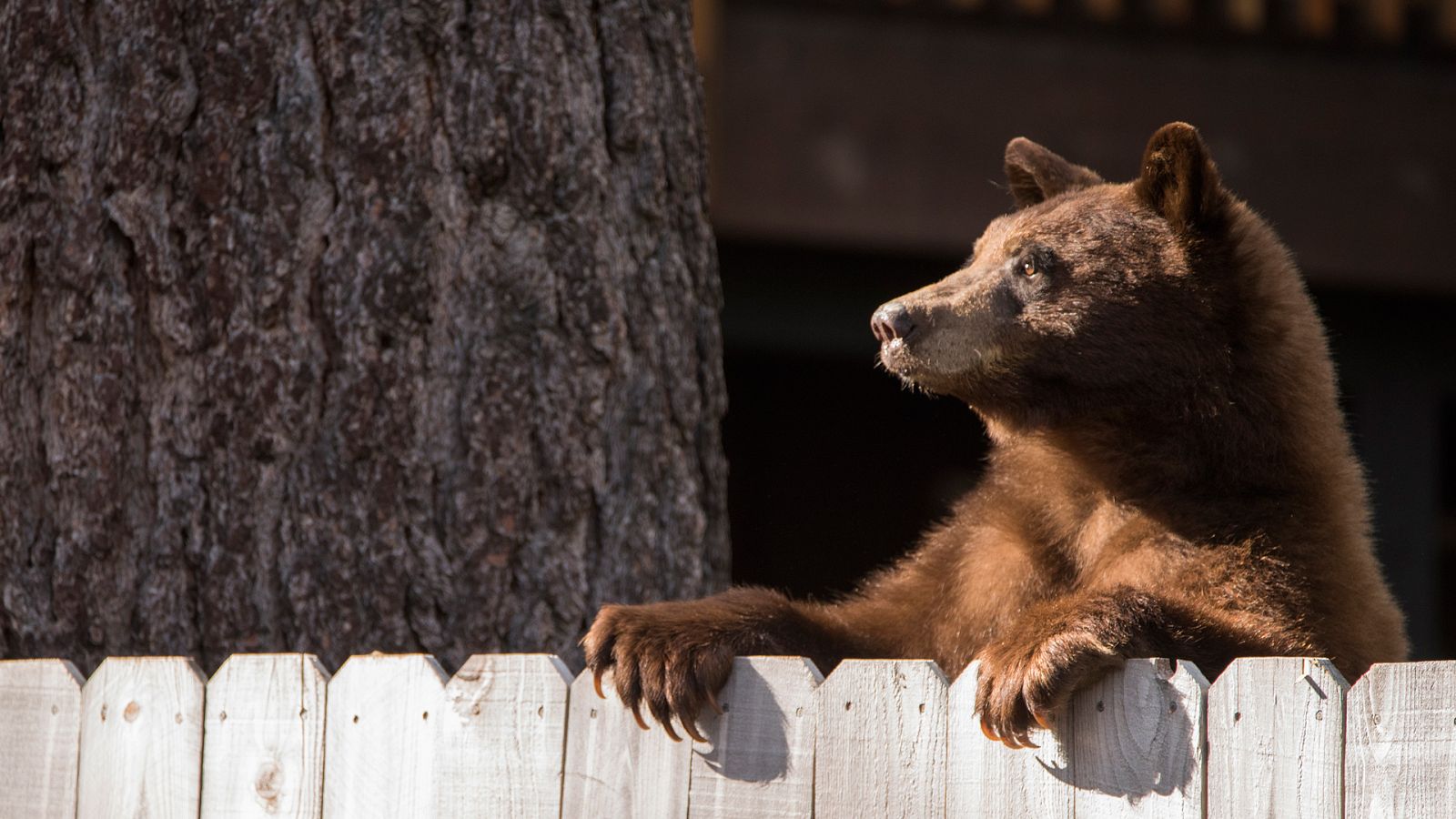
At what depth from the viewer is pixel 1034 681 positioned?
2.08m

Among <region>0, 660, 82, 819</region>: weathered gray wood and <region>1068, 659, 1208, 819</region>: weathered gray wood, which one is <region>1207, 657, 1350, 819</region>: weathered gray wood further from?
<region>0, 660, 82, 819</region>: weathered gray wood

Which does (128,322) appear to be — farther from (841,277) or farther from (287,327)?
(841,277)

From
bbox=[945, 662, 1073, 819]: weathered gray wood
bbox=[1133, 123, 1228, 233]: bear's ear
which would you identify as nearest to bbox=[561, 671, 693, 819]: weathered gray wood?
bbox=[945, 662, 1073, 819]: weathered gray wood

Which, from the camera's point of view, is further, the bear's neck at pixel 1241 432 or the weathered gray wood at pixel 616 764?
the bear's neck at pixel 1241 432

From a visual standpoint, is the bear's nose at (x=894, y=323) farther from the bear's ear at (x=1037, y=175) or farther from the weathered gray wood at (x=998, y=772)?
the weathered gray wood at (x=998, y=772)

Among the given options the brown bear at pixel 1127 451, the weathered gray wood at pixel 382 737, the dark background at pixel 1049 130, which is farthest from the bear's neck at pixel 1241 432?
the dark background at pixel 1049 130

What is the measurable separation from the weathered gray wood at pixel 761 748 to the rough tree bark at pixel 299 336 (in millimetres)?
1025

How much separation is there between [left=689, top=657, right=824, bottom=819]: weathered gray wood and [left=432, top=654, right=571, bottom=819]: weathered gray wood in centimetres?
22

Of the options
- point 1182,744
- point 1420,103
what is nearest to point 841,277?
point 1420,103

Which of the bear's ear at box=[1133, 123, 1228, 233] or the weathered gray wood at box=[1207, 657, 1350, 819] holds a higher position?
the bear's ear at box=[1133, 123, 1228, 233]

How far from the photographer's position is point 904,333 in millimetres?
2980

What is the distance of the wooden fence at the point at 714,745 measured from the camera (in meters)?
1.81

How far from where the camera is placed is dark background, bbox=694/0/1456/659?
6.69 meters

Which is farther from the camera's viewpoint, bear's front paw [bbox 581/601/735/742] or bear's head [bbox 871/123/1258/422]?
bear's head [bbox 871/123/1258/422]
